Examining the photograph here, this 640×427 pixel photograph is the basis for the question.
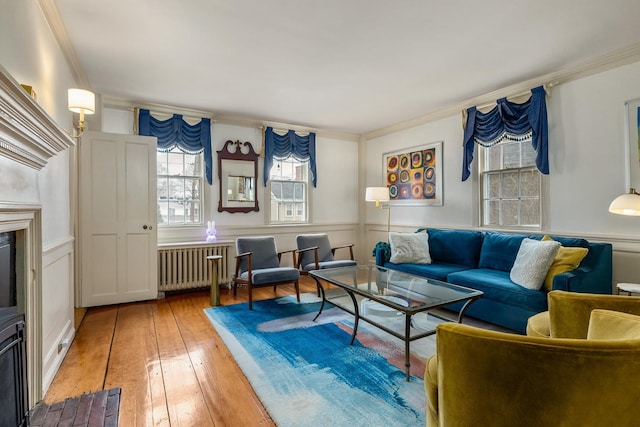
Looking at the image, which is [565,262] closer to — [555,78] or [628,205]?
[628,205]

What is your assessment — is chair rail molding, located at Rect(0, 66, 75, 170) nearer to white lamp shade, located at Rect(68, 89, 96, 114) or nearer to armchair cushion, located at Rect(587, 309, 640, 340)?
white lamp shade, located at Rect(68, 89, 96, 114)

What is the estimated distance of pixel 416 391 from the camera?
1970 millimetres

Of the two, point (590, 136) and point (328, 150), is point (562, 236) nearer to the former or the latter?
point (590, 136)

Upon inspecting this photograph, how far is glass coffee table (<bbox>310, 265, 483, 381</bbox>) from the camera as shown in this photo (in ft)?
7.41

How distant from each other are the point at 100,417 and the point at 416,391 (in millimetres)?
1833

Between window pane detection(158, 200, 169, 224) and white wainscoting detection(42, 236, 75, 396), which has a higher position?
window pane detection(158, 200, 169, 224)

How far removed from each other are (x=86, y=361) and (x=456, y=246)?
3.88m

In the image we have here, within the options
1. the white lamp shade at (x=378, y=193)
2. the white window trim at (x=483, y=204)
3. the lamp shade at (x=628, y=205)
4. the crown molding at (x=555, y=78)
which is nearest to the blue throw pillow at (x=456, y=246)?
the white window trim at (x=483, y=204)

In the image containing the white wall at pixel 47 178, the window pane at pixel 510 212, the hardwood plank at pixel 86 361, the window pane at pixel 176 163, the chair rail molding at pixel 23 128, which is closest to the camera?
the chair rail molding at pixel 23 128

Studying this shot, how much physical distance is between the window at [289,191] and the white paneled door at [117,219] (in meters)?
1.86

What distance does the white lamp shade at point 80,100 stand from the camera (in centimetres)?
245

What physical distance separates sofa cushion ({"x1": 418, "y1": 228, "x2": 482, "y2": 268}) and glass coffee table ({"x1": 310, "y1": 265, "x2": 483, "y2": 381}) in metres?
1.02

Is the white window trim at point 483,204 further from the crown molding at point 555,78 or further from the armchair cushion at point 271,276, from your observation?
the armchair cushion at point 271,276

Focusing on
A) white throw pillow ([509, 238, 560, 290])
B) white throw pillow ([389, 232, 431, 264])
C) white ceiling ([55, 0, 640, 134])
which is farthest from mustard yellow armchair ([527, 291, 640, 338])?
white throw pillow ([389, 232, 431, 264])
